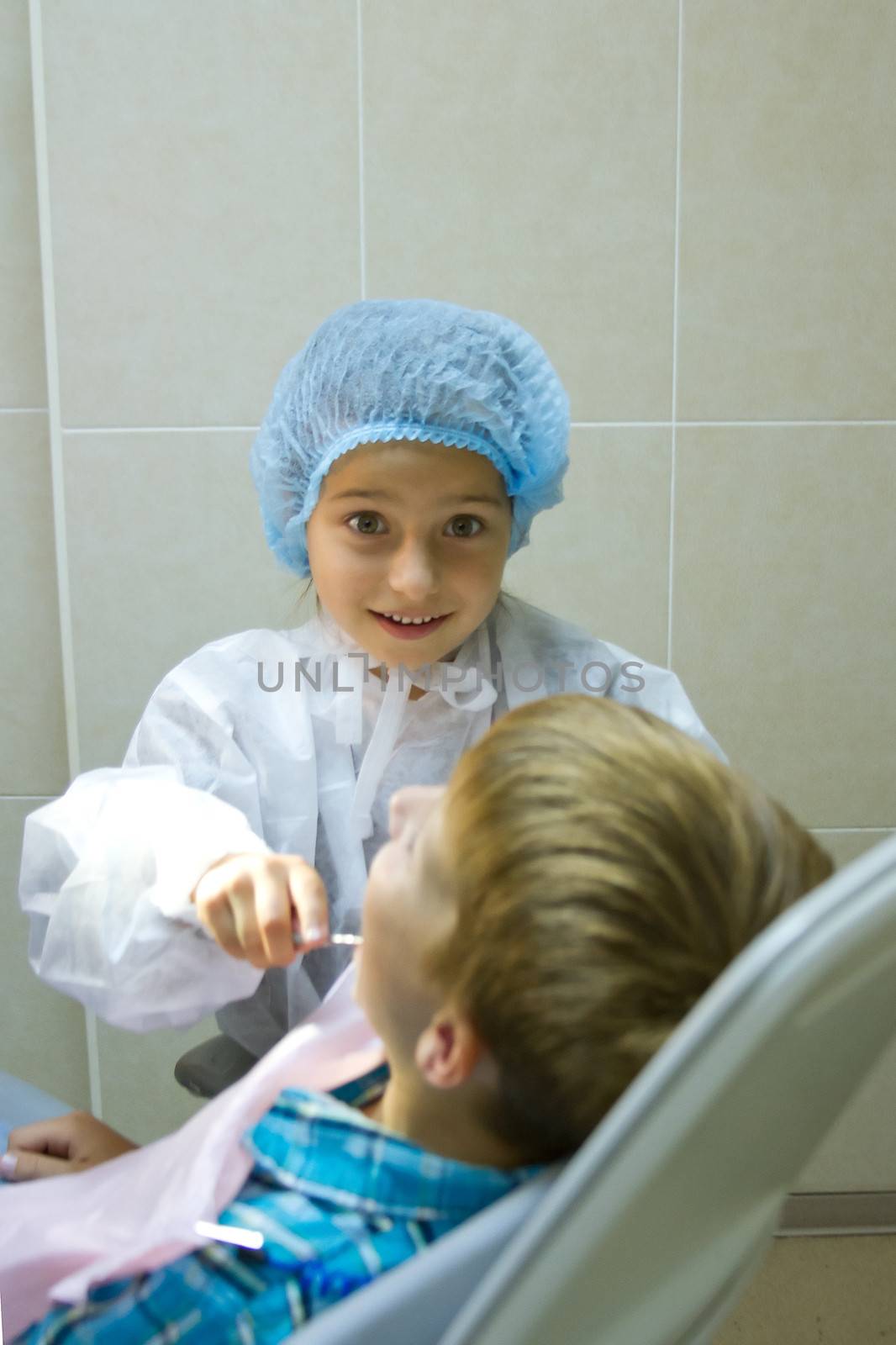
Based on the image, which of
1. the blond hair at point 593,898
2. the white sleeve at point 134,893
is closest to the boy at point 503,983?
the blond hair at point 593,898

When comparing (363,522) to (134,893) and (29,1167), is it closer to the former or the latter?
(134,893)

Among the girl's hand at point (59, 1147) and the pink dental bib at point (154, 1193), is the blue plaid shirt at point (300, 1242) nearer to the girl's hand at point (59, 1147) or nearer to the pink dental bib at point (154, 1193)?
the pink dental bib at point (154, 1193)

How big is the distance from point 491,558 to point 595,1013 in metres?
0.44

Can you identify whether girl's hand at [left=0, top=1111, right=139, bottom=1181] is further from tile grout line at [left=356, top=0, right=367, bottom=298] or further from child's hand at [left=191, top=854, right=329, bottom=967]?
tile grout line at [left=356, top=0, right=367, bottom=298]

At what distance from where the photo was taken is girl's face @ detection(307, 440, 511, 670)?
0.83 meters

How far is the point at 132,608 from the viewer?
132 cm

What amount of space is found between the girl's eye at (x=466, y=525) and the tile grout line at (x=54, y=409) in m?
0.63

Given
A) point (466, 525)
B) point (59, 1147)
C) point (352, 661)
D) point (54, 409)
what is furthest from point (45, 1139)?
point (54, 409)

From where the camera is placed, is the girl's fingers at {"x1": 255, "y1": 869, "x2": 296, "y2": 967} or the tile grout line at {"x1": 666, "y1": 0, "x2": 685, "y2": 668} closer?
the girl's fingers at {"x1": 255, "y1": 869, "x2": 296, "y2": 967}

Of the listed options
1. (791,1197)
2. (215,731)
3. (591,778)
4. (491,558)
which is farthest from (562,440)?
(791,1197)

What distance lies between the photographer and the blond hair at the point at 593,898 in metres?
0.48

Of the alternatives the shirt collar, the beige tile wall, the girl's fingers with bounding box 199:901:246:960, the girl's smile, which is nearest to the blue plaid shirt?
the shirt collar

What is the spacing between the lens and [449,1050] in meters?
0.52

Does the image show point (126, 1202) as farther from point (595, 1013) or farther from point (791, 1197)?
point (791, 1197)
